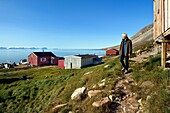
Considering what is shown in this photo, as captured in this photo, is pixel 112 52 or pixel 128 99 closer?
pixel 128 99

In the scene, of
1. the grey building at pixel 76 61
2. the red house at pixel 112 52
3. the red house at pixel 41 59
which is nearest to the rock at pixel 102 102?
the grey building at pixel 76 61

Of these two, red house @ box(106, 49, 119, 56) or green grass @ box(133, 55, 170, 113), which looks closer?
green grass @ box(133, 55, 170, 113)

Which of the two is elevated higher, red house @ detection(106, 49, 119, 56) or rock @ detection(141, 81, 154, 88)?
red house @ detection(106, 49, 119, 56)

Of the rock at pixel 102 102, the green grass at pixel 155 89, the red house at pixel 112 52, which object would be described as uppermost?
the red house at pixel 112 52

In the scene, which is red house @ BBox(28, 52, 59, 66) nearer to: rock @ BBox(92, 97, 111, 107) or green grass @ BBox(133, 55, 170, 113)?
green grass @ BBox(133, 55, 170, 113)

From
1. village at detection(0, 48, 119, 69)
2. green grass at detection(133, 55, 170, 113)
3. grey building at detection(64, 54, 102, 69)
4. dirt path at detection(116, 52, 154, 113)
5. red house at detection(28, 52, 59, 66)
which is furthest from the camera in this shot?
red house at detection(28, 52, 59, 66)

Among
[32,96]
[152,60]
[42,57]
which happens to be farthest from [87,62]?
[152,60]

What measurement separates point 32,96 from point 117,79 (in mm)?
8945

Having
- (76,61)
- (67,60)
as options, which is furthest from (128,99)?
(67,60)

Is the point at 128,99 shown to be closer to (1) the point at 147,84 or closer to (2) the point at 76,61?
(1) the point at 147,84

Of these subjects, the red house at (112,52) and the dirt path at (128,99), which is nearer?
the dirt path at (128,99)

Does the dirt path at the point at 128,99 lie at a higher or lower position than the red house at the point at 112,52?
lower

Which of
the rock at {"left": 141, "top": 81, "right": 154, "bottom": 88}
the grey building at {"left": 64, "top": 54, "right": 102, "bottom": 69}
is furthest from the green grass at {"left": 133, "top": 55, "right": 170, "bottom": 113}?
the grey building at {"left": 64, "top": 54, "right": 102, "bottom": 69}

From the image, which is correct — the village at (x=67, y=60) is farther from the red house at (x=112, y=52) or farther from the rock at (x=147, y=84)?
the rock at (x=147, y=84)
